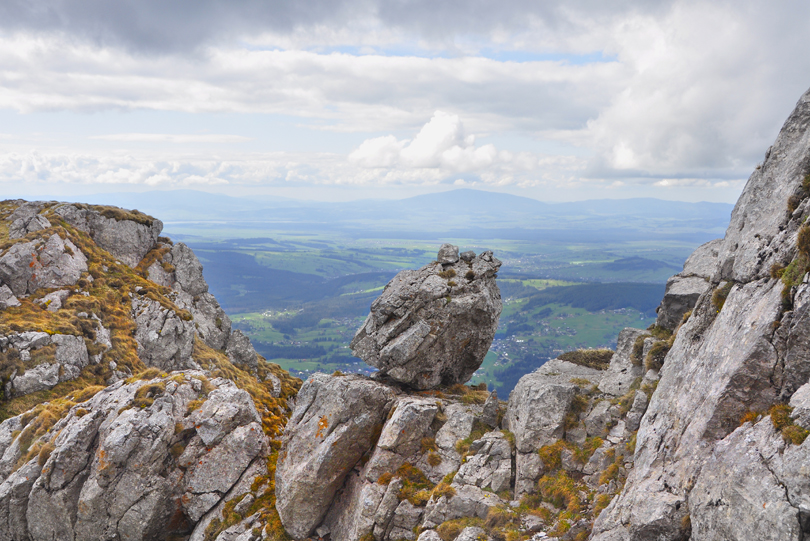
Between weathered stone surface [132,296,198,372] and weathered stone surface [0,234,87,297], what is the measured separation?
29.1 feet

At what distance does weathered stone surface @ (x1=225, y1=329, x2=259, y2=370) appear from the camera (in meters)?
64.5

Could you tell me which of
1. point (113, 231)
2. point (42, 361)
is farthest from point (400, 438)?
point (113, 231)

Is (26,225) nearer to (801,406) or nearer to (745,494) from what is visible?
(745,494)

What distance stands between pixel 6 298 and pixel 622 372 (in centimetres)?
6365

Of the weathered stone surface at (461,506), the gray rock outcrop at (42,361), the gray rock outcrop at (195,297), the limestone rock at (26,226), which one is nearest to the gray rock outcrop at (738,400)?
the weathered stone surface at (461,506)

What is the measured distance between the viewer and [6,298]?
1934 inches

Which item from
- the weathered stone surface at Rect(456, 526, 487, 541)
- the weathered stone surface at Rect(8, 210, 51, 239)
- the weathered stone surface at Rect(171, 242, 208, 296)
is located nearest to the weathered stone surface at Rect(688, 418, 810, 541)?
the weathered stone surface at Rect(456, 526, 487, 541)

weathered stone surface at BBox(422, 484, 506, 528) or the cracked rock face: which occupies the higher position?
weathered stone surface at BBox(422, 484, 506, 528)

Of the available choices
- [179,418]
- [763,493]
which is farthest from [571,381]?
[179,418]

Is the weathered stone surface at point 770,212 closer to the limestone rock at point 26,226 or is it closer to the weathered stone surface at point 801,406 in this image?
the weathered stone surface at point 801,406

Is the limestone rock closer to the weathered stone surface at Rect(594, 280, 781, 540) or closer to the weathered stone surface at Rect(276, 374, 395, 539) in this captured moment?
the weathered stone surface at Rect(276, 374, 395, 539)

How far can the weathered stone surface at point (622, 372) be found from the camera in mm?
27938

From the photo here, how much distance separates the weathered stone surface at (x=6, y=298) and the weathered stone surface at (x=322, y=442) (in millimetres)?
41005

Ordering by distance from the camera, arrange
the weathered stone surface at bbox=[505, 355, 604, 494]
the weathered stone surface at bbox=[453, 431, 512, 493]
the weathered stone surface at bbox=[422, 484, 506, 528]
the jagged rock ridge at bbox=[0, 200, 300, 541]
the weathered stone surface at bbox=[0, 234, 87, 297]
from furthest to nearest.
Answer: the weathered stone surface at bbox=[0, 234, 87, 297], the jagged rock ridge at bbox=[0, 200, 300, 541], the weathered stone surface at bbox=[453, 431, 512, 493], the weathered stone surface at bbox=[505, 355, 604, 494], the weathered stone surface at bbox=[422, 484, 506, 528]
